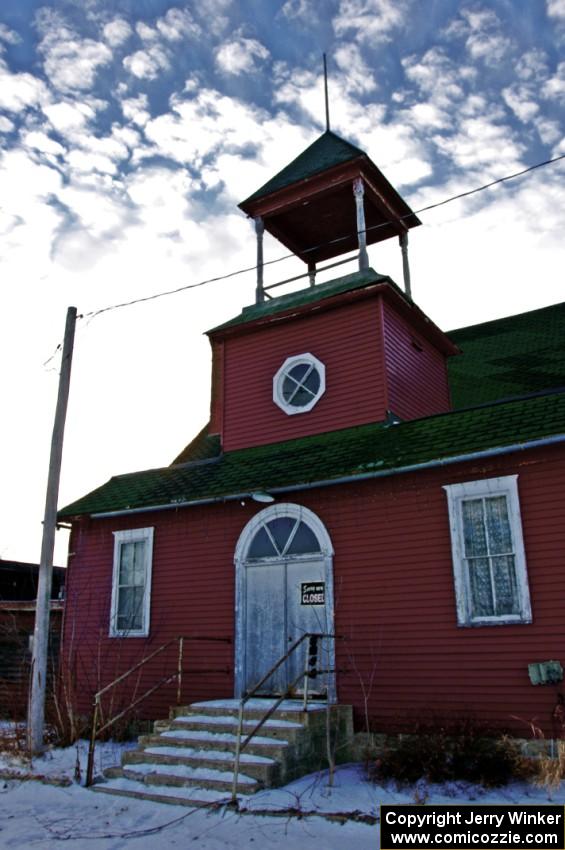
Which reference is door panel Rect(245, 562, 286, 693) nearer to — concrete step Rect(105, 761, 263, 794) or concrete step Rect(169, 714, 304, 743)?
Answer: concrete step Rect(169, 714, 304, 743)

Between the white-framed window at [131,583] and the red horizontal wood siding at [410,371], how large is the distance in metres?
5.36

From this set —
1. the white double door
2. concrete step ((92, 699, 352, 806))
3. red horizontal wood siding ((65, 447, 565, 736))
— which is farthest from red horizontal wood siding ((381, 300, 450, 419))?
concrete step ((92, 699, 352, 806))

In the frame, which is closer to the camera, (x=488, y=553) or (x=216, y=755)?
(x=216, y=755)

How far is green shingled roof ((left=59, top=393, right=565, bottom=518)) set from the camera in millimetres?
9734

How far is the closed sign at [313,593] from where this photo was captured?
431 inches

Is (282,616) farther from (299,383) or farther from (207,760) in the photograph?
(299,383)

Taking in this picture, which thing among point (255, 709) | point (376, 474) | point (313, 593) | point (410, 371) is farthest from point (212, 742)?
point (410, 371)

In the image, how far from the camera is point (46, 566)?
11.1 m

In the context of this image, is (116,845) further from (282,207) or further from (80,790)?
(282,207)

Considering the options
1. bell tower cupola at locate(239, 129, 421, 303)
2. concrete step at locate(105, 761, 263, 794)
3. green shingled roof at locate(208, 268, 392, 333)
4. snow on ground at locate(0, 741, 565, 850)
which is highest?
bell tower cupola at locate(239, 129, 421, 303)

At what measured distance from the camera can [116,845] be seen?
255 inches

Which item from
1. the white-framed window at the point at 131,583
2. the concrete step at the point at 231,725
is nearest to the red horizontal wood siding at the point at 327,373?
the white-framed window at the point at 131,583

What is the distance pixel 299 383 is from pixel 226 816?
26.6 feet

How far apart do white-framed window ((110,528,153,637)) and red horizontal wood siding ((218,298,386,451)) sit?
263 centimetres
